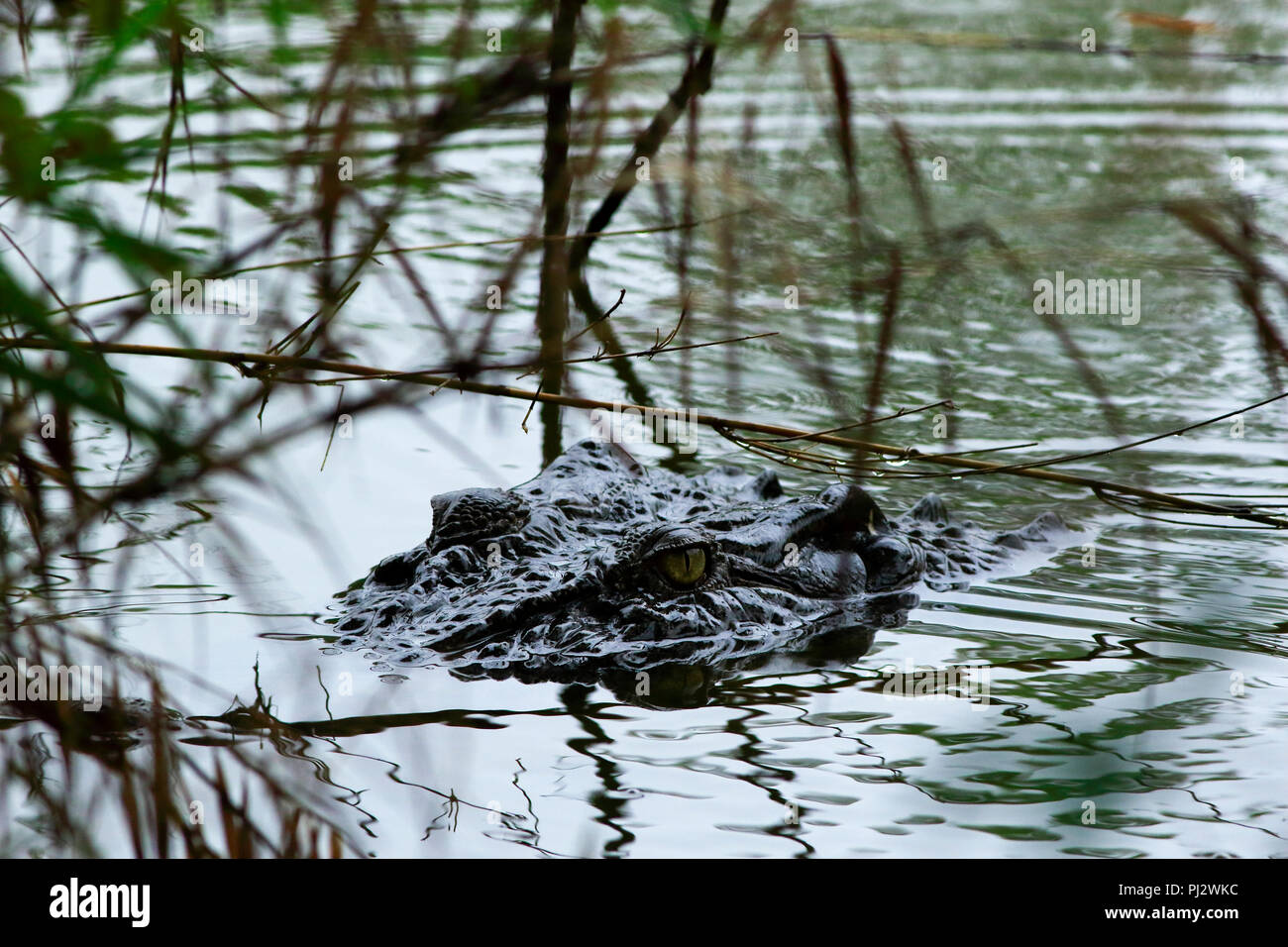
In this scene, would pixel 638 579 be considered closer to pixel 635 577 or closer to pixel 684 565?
pixel 635 577

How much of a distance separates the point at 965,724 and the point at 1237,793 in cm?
64

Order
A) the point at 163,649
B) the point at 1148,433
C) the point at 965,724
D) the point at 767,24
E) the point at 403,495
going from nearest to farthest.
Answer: the point at 767,24 → the point at 965,724 → the point at 163,649 → the point at 403,495 → the point at 1148,433

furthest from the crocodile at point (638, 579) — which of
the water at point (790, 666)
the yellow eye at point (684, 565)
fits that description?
the water at point (790, 666)

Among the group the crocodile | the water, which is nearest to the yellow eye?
the crocodile

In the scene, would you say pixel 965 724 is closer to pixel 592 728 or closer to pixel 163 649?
pixel 592 728

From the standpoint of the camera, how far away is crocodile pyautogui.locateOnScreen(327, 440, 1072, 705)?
13.6ft

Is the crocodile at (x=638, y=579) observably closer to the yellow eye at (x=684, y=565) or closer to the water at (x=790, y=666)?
the yellow eye at (x=684, y=565)

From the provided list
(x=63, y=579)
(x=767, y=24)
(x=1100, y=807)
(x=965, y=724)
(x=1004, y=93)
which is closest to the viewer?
(x=1100, y=807)

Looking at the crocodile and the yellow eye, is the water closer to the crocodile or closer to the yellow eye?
the crocodile

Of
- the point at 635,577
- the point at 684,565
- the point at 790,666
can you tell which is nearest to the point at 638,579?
the point at 635,577

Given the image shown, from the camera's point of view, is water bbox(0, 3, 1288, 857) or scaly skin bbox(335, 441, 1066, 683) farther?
scaly skin bbox(335, 441, 1066, 683)

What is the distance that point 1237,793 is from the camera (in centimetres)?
338
